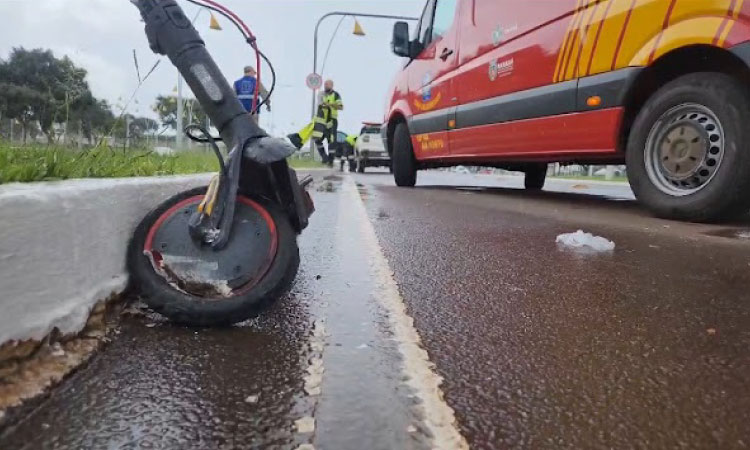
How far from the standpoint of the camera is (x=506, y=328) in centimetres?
173

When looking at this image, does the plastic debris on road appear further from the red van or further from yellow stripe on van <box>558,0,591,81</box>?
yellow stripe on van <box>558,0,591,81</box>

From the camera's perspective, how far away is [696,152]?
12.1 feet

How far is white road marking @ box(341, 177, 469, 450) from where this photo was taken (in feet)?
3.63

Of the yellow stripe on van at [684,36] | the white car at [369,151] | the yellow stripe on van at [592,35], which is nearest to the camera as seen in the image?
the yellow stripe on van at [684,36]

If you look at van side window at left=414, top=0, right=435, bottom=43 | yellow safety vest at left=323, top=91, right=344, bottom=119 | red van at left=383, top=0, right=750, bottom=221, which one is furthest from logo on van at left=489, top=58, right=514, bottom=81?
yellow safety vest at left=323, top=91, right=344, bottom=119

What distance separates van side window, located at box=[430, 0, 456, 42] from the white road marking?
4.79 metres

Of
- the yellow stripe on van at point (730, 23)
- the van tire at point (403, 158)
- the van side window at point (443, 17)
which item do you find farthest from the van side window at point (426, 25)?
the yellow stripe on van at point (730, 23)

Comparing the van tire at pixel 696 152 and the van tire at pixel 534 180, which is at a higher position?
the van tire at pixel 696 152

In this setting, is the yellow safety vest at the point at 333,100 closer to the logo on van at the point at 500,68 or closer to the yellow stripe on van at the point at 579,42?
the logo on van at the point at 500,68

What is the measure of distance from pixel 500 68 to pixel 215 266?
4.26 metres

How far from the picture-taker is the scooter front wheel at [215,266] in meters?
1.66

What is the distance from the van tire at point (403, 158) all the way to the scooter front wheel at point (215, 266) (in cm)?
607

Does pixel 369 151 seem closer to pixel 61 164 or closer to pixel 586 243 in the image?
pixel 586 243

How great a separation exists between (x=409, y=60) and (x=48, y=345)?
6984 mm
